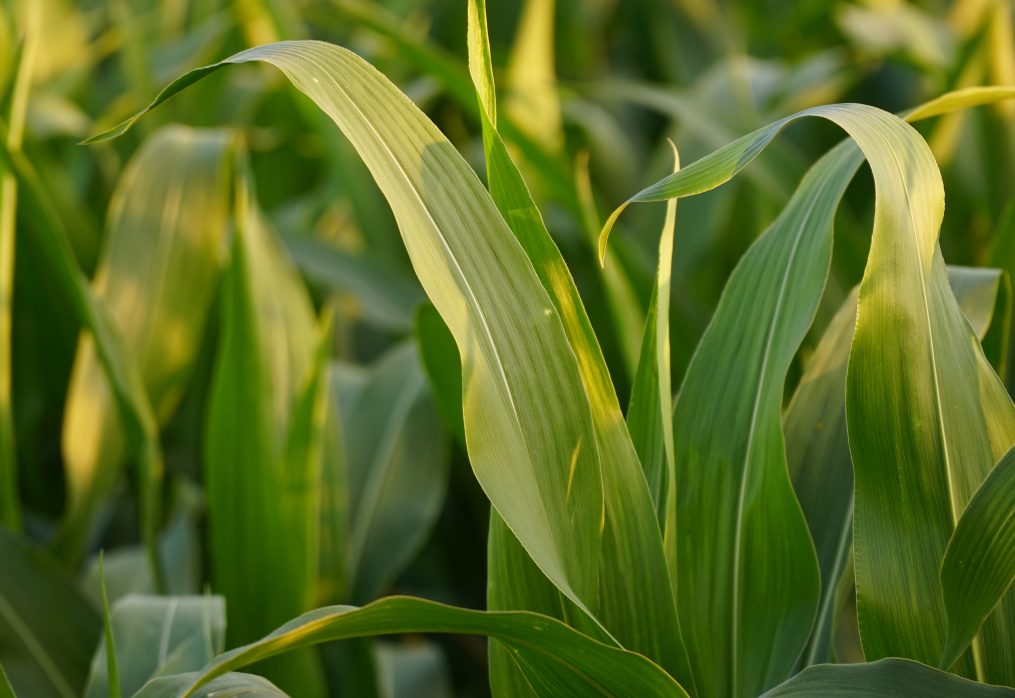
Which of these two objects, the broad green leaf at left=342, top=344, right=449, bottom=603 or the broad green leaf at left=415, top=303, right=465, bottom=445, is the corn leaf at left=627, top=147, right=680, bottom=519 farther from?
the broad green leaf at left=342, top=344, right=449, bottom=603

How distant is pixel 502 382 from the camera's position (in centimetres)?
39

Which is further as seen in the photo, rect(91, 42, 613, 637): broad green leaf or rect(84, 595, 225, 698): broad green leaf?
rect(84, 595, 225, 698): broad green leaf

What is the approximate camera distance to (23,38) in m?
0.67

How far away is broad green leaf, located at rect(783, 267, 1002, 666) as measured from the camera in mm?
509

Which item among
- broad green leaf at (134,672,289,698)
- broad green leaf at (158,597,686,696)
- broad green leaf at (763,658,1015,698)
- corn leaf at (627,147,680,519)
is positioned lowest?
broad green leaf at (763,658,1015,698)

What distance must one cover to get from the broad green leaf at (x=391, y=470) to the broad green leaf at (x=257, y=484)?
3.6 inches

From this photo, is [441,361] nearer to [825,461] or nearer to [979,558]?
[825,461]

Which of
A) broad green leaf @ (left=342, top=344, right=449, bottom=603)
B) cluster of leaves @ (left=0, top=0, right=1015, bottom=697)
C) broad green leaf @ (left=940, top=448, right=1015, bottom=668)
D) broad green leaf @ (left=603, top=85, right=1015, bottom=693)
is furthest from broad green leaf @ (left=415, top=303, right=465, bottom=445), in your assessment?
broad green leaf @ (left=940, top=448, right=1015, bottom=668)

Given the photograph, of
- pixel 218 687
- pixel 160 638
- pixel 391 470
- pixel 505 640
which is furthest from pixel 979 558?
pixel 391 470

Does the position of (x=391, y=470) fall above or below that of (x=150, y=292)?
below

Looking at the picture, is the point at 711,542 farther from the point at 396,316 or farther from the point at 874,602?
the point at 396,316

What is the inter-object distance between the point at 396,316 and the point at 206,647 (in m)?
0.46

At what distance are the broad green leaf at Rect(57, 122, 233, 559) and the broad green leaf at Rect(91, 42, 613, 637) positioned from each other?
0.47 meters

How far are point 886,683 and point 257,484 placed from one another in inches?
15.7
